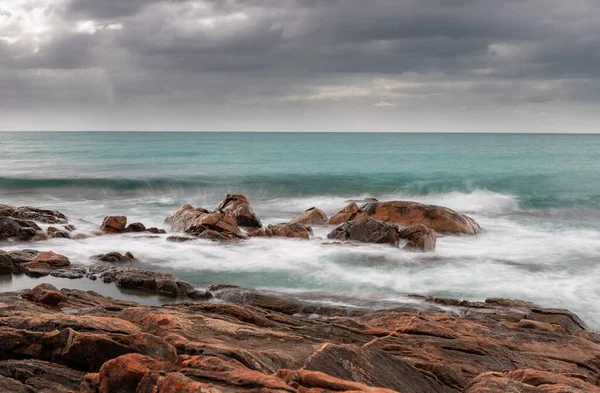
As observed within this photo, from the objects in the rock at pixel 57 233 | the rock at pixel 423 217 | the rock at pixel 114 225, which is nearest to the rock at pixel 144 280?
the rock at pixel 57 233

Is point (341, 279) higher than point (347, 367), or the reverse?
point (347, 367)

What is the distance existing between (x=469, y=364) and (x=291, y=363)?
139 inches

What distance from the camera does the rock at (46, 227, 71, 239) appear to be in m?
21.2

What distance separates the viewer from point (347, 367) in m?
6.75

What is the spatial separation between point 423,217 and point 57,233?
15.2 metres

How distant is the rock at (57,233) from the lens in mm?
21234

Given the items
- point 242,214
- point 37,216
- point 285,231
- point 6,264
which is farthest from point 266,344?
point 37,216

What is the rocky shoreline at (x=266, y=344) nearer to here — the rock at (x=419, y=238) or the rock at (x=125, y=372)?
the rock at (x=125, y=372)

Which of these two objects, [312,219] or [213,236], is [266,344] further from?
[312,219]

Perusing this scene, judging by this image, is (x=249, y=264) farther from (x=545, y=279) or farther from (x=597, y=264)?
(x=597, y=264)

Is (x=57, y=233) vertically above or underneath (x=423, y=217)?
underneath

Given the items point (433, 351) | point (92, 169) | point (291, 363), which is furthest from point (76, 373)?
point (92, 169)

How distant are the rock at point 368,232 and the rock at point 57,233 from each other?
10253 millimetres

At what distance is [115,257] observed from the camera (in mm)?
18016
